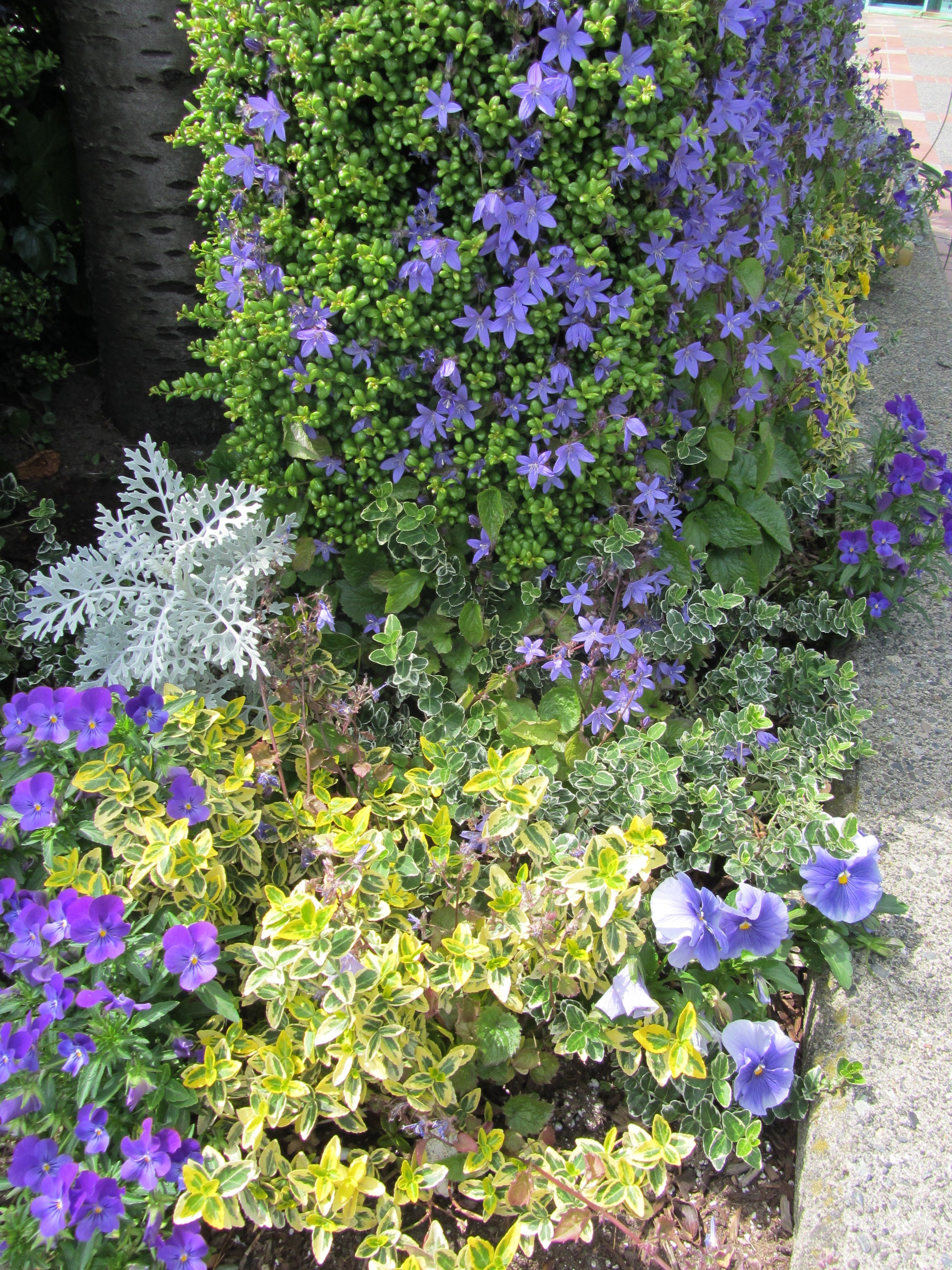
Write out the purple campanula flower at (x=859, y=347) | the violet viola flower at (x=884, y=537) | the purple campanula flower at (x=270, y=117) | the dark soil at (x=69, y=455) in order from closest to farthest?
the purple campanula flower at (x=270, y=117)
the violet viola flower at (x=884, y=537)
the purple campanula flower at (x=859, y=347)
the dark soil at (x=69, y=455)

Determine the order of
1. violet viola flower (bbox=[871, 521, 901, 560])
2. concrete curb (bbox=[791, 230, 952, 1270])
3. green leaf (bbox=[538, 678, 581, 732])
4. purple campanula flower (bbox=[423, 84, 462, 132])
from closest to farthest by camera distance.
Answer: concrete curb (bbox=[791, 230, 952, 1270]) → purple campanula flower (bbox=[423, 84, 462, 132]) → green leaf (bbox=[538, 678, 581, 732]) → violet viola flower (bbox=[871, 521, 901, 560])

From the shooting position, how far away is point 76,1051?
1.42m

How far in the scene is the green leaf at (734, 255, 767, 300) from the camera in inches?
83.2

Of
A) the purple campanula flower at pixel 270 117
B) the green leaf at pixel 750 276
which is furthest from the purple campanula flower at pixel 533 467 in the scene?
the purple campanula flower at pixel 270 117

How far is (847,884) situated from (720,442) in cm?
106

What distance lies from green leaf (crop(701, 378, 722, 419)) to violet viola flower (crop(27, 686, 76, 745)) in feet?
5.07

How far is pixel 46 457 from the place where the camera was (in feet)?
9.32

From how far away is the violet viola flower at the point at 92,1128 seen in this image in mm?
1386

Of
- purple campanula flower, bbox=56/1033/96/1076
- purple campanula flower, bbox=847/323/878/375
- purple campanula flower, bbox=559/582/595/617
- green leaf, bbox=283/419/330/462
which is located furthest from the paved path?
purple campanula flower, bbox=56/1033/96/1076

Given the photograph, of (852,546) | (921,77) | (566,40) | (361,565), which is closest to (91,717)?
(361,565)

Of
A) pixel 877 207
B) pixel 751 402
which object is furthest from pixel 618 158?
pixel 877 207

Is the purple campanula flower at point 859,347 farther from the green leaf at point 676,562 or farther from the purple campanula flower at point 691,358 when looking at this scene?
the green leaf at point 676,562

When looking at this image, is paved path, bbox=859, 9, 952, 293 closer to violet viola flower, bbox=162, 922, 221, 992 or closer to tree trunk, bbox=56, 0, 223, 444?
tree trunk, bbox=56, 0, 223, 444

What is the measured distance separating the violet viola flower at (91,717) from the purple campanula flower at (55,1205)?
68 cm
